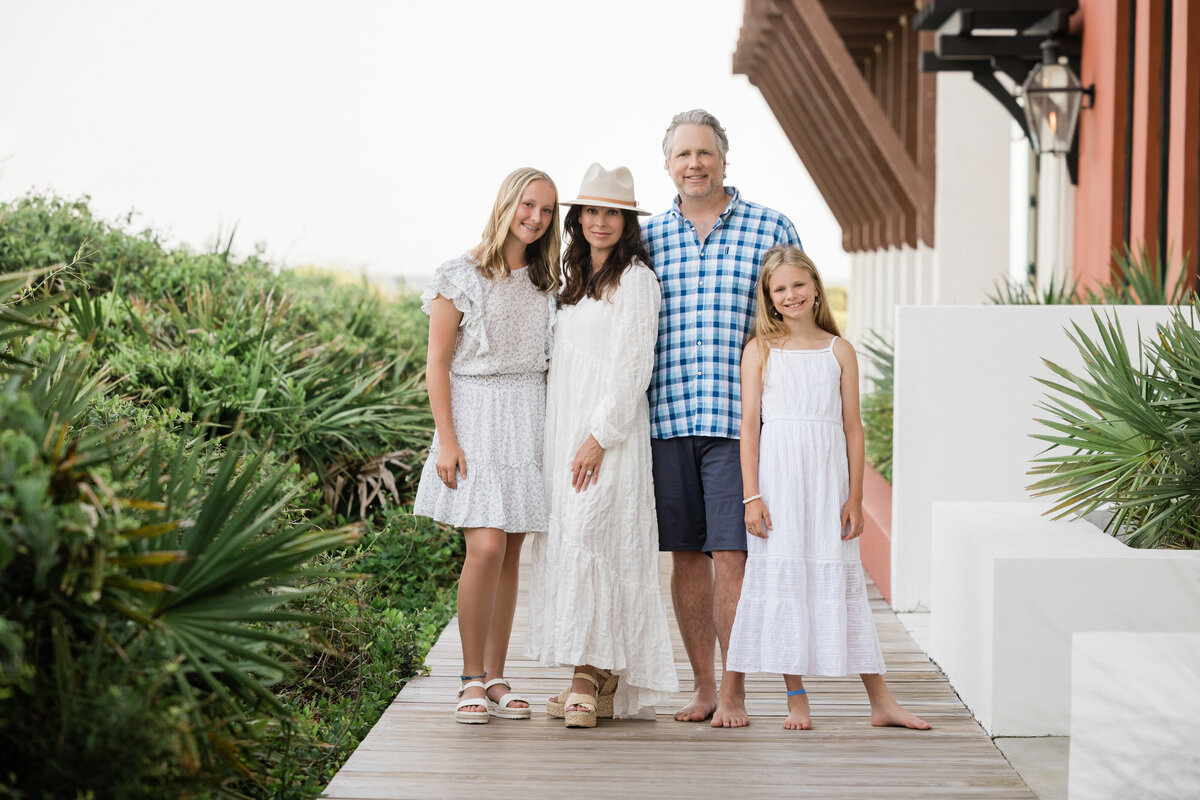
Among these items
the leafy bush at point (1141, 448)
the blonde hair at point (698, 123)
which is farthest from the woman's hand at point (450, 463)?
the leafy bush at point (1141, 448)

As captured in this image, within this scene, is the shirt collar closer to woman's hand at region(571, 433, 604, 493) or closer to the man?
the man

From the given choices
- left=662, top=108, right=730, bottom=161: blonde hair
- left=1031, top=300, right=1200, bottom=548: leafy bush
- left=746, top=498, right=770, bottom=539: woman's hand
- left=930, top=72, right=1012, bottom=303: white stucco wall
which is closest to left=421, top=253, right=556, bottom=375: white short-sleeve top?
left=662, top=108, right=730, bottom=161: blonde hair

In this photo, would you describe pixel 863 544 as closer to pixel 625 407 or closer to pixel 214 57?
pixel 625 407

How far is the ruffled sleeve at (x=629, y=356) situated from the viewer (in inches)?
144

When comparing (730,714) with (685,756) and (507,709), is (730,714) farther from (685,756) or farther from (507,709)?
(507,709)

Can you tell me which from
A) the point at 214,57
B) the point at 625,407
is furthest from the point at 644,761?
the point at 214,57

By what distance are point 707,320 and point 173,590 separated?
1997 millimetres

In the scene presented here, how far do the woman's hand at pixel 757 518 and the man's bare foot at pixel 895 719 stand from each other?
62cm

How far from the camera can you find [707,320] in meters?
3.83

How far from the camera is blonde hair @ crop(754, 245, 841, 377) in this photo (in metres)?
3.71

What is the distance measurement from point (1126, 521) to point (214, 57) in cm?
3176

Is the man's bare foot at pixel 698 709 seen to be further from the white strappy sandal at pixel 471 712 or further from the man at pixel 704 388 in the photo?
the white strappy sandal at pixel 471 712

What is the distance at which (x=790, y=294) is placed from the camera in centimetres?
368

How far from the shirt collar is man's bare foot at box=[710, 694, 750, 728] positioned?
1436mm
